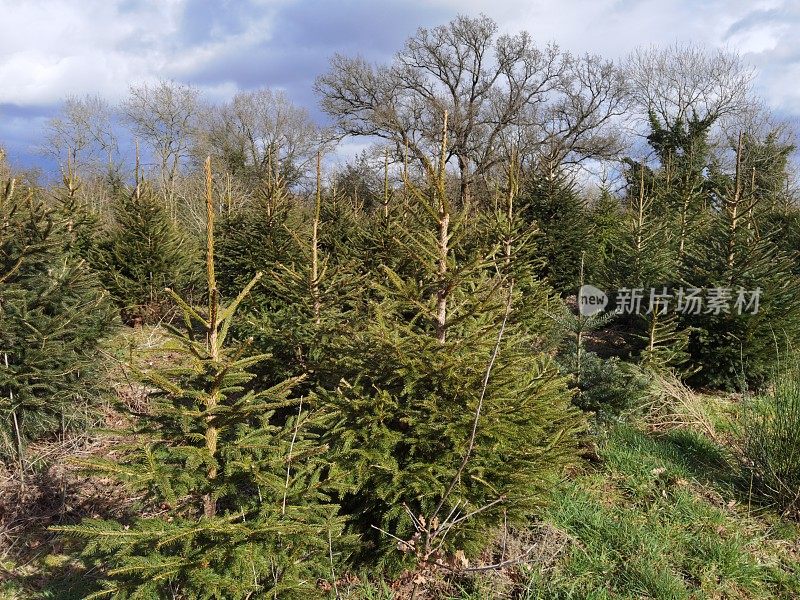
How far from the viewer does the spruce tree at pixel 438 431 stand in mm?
2799

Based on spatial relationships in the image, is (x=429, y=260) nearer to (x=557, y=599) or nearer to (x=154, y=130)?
(x=557, y=599)

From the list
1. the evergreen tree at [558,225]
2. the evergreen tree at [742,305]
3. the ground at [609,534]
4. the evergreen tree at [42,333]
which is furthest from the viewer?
the evergreen tree at [558,225]

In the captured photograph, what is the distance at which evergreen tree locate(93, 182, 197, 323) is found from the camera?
26.1 feet

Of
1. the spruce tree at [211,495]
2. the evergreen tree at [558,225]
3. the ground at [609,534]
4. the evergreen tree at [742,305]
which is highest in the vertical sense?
the evergreen tree at [558,225]

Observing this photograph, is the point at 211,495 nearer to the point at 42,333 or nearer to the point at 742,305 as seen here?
the point at 42,333

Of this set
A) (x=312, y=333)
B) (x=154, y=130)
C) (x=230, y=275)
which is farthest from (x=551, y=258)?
(x=154, y=130)

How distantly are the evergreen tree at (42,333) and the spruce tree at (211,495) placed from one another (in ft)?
7.30

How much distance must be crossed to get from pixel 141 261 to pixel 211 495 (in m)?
6.81

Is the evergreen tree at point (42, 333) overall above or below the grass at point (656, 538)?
above

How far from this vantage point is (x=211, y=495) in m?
2.40

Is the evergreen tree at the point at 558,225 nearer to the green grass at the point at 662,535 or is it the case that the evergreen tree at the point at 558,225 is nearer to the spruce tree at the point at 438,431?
the green grass at the point at 662,535

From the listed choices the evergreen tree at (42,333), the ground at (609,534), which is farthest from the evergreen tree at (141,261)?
the ground at (609,534)

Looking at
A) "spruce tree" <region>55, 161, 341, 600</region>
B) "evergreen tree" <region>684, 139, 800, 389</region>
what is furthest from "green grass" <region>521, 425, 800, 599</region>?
"evergreen tree" <region>684, 139, 800, 389</region>

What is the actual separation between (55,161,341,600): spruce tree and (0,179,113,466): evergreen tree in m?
2.23
